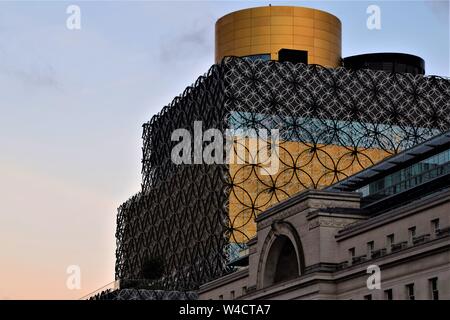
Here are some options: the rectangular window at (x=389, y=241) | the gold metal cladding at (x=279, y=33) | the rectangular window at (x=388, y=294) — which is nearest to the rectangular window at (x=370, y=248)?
the rectangular window at (x=389, y=241)

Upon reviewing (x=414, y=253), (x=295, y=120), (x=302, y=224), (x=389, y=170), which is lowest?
(x=414, y=253)

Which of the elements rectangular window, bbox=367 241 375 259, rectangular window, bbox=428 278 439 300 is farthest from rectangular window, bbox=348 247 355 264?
rectangular window, bbox=428 278 439 300

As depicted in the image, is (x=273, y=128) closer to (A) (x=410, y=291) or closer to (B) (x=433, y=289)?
(A) (x=410, y=291)

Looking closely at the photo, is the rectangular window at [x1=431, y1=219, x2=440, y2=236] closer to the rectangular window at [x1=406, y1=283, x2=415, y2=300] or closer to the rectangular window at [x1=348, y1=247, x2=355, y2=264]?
the rectangular window at [x1=406, y1=283, x2=415, y2=300]

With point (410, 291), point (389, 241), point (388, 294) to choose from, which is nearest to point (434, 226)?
point (410, 291)

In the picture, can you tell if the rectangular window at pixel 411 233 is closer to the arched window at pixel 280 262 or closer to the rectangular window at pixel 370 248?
the rectangular window at pixel 370 248

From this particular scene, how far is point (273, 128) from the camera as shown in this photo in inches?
6875

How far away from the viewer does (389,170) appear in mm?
111688

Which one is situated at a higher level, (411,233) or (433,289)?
(411,233)

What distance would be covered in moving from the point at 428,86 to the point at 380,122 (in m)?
12.1

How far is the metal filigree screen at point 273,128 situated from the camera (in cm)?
16938
